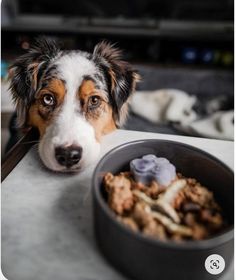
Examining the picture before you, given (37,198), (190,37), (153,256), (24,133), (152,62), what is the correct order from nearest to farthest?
(153,256) → (37,198) → (24,133) → (152,62) → (190,37)

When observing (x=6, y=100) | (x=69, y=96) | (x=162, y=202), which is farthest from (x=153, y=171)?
(x=6, y=100)

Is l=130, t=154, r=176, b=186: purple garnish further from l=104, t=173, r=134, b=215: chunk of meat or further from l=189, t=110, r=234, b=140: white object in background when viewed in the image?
l=189, t=110, r=234, b=140: white object in background

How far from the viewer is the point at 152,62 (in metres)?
1.31

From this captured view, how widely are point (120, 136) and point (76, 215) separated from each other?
166 millimetres

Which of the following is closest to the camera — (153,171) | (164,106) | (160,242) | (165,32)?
(160,242)

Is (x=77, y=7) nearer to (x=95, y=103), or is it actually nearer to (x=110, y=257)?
(x=95, y=103)

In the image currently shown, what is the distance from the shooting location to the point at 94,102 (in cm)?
49

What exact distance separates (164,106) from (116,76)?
0.50 meters

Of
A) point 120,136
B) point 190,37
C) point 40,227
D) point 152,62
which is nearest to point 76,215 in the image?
point 40,227

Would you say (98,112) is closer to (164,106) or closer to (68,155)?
(68,155)

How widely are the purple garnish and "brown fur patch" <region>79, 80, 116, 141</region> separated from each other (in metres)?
0.11

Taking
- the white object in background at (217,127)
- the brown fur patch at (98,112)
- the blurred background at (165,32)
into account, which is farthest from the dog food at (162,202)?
the blurred background at (165,32)

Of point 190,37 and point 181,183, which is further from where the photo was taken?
point 190,37

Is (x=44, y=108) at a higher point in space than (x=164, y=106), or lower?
higher
